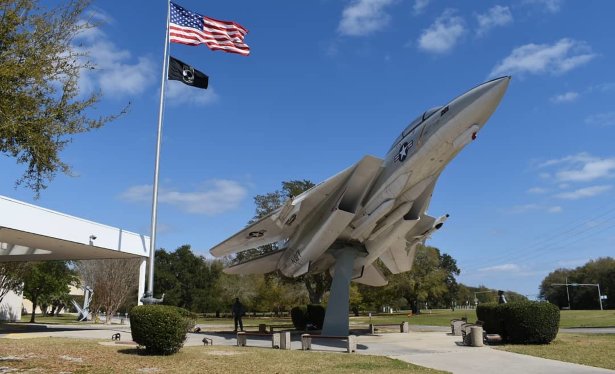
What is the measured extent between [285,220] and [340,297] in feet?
13.3

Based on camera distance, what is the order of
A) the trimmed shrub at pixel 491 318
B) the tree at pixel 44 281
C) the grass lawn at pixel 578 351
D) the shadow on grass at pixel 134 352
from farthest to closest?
the tree at pixel 44 281, the trimmed shrub at pixel 491 318, the shadow on grass at pixel 134 352, the grass lawn at pixel 578 351

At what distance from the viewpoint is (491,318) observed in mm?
17422

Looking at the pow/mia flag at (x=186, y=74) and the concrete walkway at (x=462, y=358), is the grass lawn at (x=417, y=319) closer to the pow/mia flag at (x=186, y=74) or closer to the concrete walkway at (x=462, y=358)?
the concrete walkway at (x=462, y=358)

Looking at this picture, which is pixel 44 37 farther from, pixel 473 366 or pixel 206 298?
pixel 206 298

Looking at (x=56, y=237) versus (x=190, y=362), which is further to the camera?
(x=56, y=237)

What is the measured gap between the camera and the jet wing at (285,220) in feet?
65.2

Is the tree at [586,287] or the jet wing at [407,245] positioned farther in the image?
the tree at [586,287]

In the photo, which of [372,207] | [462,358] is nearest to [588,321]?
[372,207]

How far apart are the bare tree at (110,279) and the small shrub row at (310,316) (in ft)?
72.3

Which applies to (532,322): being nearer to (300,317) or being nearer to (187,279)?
(300,317)

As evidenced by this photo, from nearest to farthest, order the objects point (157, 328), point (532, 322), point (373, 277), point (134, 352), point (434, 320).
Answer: point (157, 328), point (134, 352), point (532, 322), point (373, 277), point (434, 320)

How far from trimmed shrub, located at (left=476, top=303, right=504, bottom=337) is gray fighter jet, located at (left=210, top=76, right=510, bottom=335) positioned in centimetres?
442

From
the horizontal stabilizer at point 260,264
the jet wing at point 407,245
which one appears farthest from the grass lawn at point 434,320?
the horizontal stabilizer at point 260,264

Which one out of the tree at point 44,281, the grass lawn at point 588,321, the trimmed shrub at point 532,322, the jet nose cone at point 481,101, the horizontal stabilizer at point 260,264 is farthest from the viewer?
the tree at point 44,281
